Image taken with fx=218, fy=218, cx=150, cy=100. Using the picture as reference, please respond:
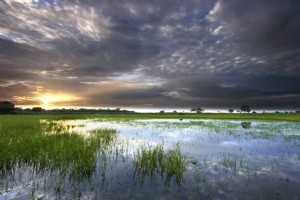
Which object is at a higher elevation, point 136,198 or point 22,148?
point 22,148

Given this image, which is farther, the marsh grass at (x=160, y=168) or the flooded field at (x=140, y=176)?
the marsh grass at (x=160, y=168)

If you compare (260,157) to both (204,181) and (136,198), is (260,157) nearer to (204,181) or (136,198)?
(204,181)

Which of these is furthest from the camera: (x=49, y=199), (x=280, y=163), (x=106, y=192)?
(x=280, y=163)

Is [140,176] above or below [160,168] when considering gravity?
below

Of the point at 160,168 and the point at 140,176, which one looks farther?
the point at 160,168

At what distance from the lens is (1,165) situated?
1064cm

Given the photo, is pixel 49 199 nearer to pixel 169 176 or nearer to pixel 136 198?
pixel 136 198

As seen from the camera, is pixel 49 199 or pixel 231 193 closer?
pixel 49 199

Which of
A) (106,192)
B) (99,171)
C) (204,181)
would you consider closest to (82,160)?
(99,171)

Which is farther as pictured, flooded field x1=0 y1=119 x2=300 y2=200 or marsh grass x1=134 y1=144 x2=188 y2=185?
marsh grass x1=134 y1=144 x2=188 y2=185

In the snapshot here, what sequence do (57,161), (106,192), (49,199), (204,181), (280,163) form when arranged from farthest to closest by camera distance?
(280,163)
(57,161)
(204,181)
(106,192)
(49,199)

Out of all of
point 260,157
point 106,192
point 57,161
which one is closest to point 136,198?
point 106,192

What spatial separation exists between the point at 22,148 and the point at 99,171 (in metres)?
6.10

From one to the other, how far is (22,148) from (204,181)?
11.1 m
